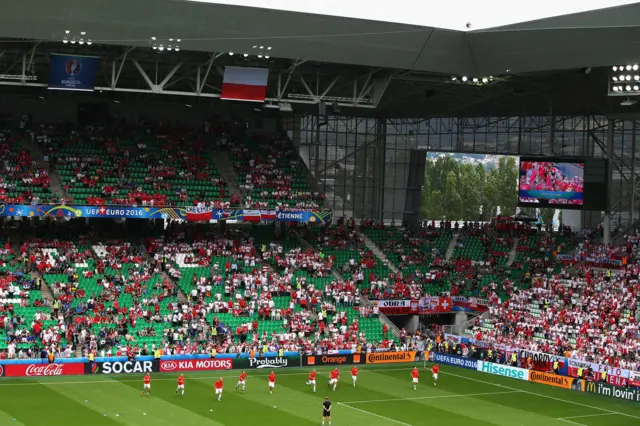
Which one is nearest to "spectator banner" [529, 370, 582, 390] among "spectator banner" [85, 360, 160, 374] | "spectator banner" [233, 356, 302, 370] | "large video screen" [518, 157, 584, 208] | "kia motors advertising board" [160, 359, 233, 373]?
"spectator banner" [233, 356, 302, 370]

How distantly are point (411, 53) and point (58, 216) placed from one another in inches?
887

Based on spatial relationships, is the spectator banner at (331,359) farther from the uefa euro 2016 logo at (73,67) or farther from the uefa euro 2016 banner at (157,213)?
the uefa euro 2016 logo at (73,67)

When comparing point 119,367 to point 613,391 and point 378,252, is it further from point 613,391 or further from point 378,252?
point 378,252

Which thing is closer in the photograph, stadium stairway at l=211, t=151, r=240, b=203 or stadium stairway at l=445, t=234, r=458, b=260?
stadium stairway at l=211, t=151, r=240, b=203

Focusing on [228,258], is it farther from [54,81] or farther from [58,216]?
[54,81]

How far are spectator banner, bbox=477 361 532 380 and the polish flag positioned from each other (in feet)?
63.2

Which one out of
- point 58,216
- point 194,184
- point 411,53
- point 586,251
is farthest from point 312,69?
point 586,251

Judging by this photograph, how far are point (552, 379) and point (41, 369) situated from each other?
968 inches

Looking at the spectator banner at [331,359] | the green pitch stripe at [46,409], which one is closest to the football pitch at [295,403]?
the green pitch stripe at [46,409]

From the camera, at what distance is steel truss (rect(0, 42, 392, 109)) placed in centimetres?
5109

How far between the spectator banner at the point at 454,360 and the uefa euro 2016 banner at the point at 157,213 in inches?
480

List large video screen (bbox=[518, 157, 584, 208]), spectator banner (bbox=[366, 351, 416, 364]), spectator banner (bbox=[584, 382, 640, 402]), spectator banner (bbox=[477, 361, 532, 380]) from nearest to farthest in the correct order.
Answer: spectator banner (bbox=[584, 382, 640, 402]), spectator banner (bbox=[477, 361, 532, 380]), spectator banner (bbox=[366, 351, 416, 364]), large video screen (bbox=[518, 157, 584, 208])

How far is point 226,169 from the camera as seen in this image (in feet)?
212

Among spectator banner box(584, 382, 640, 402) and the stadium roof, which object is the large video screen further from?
spectator banner box(584, 382, 640, 402)
